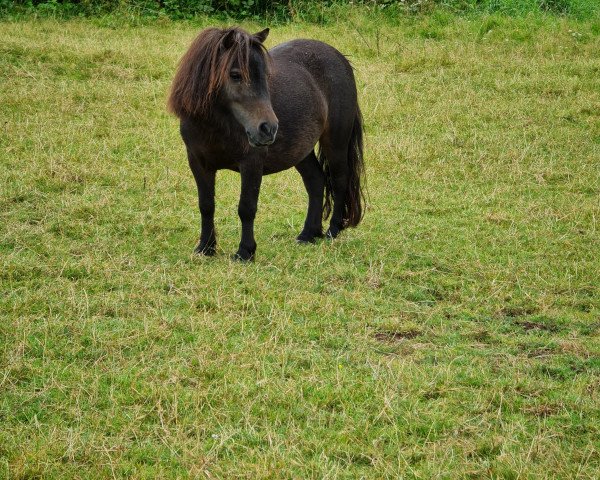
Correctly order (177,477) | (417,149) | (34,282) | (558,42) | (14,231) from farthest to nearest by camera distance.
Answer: (558,42)
(417,149)
(14,231)
(34,282)
(177,477)

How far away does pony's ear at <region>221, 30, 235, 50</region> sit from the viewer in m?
6.57

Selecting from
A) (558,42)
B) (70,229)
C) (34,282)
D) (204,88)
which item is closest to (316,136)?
(204,88)

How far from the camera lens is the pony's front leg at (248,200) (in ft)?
22.6

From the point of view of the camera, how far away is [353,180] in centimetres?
830

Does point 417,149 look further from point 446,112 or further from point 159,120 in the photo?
point 159,120

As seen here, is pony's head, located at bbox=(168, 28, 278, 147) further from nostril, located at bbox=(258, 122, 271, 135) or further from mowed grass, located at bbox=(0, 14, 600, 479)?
mowed grass, located at bbox=(0, 14, 600, 479)

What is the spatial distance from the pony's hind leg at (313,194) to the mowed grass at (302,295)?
0.21 meters

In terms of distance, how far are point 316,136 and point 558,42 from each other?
8123 millimetres

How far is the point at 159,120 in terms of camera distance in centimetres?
1111

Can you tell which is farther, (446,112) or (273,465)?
(446,112)

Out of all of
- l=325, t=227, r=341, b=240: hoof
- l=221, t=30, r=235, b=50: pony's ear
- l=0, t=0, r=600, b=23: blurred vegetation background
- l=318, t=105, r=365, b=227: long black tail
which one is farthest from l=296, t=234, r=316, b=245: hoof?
l=0, t=0, r=600, b=23: blurred vegetation background

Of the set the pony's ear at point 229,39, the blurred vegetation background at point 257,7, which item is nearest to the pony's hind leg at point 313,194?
the pony's ear at point 229,39

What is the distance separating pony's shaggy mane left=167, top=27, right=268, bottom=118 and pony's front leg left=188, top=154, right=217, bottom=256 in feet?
1.51

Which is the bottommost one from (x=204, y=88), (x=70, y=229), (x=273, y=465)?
(x=70, y=229)
